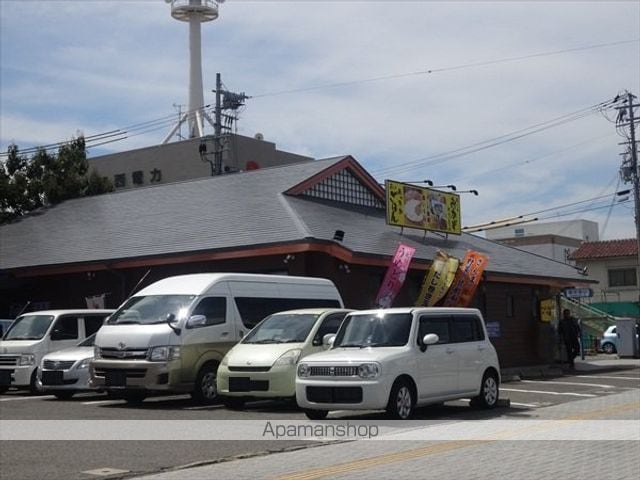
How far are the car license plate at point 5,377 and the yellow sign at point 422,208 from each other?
448 inches

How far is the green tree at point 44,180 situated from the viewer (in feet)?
129

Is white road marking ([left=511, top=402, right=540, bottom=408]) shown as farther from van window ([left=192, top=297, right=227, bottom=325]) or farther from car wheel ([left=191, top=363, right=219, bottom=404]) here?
van window ([left=192, top=297, right=227, bottom=325])

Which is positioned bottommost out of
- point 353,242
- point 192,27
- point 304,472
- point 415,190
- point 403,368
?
point 304,472

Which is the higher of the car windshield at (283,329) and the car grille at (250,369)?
the car windshield at (283,329)

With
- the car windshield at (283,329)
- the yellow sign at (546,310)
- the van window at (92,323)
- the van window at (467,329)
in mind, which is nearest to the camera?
the van window at (467,329)

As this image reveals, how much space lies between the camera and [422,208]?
27.8 metres

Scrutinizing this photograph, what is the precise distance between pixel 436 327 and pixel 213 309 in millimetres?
4604

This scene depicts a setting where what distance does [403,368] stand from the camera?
45.4 ft

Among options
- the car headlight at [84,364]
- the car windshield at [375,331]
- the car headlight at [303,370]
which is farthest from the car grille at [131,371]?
the car windshield at [375,331]

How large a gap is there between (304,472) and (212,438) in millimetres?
3093

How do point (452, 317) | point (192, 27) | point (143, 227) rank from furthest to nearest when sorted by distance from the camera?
1. point (192, 27)
2. point (143, 227)
3. point (452, 317)

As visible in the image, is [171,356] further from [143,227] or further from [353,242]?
[143,227]

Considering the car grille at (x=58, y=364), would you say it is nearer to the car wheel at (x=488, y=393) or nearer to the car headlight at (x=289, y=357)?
the car headlight at (x=289, y=357)

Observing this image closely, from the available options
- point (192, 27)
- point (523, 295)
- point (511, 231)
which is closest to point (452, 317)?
point (523, 295)
